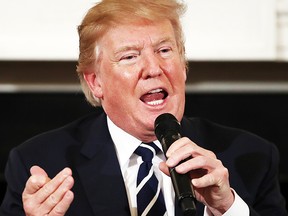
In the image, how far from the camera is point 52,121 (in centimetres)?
235

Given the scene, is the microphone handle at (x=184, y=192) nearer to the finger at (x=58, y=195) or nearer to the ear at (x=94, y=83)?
the finger at (x=58, y=195)

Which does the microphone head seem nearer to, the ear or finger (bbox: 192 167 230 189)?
finger (bbox: 192 167 230 189)

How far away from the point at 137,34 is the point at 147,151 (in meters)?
0.28

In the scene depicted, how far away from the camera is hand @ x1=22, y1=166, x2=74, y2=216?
1279mm

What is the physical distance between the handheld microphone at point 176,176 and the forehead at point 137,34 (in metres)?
0.31

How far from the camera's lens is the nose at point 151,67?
157 centimetres

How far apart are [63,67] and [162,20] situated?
0.82 m

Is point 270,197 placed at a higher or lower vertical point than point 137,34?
lower

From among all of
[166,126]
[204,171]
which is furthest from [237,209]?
[166,126]

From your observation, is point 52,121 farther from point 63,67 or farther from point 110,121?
point 110,121

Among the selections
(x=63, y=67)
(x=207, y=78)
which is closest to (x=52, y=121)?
(x=63, y=67)

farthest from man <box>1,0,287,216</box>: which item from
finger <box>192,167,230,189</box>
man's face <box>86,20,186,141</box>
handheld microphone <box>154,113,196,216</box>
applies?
handheld microphone <box>154,113,196,216</box>

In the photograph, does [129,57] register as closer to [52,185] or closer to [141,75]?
[141,75]

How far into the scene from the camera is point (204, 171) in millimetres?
1360
